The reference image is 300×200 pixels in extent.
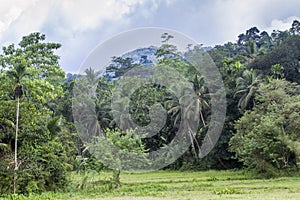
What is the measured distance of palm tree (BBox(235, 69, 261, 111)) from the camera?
2802 centimetres

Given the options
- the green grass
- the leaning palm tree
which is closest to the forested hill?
the leaning palm tree

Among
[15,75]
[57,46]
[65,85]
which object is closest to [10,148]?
[15,75]

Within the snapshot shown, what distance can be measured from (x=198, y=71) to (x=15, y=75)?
66.7ft

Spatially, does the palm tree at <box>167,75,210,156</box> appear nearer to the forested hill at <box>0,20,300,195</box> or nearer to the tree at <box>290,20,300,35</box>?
the forested hill at <box>0,20,300,195</box>

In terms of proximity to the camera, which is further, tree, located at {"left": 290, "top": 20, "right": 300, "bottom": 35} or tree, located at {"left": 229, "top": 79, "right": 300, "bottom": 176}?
tree, located at {"left": 290, "top": 20, "right": 300, "bottom": 35}

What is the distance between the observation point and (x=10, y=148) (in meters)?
17.0

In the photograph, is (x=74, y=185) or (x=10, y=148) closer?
(x=10, y=148)

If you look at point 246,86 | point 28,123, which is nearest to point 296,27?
point 246,86

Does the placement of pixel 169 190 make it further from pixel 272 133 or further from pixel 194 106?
pixel 194 106

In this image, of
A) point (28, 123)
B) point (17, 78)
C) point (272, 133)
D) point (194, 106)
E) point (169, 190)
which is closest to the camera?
point (17, 78)

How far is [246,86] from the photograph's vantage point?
95.2 ft

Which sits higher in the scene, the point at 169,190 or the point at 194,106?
the point at 194,106

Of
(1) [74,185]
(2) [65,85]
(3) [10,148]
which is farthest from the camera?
(2) [65,85]

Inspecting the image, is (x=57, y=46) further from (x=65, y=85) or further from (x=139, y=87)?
(x=65, y=85)
